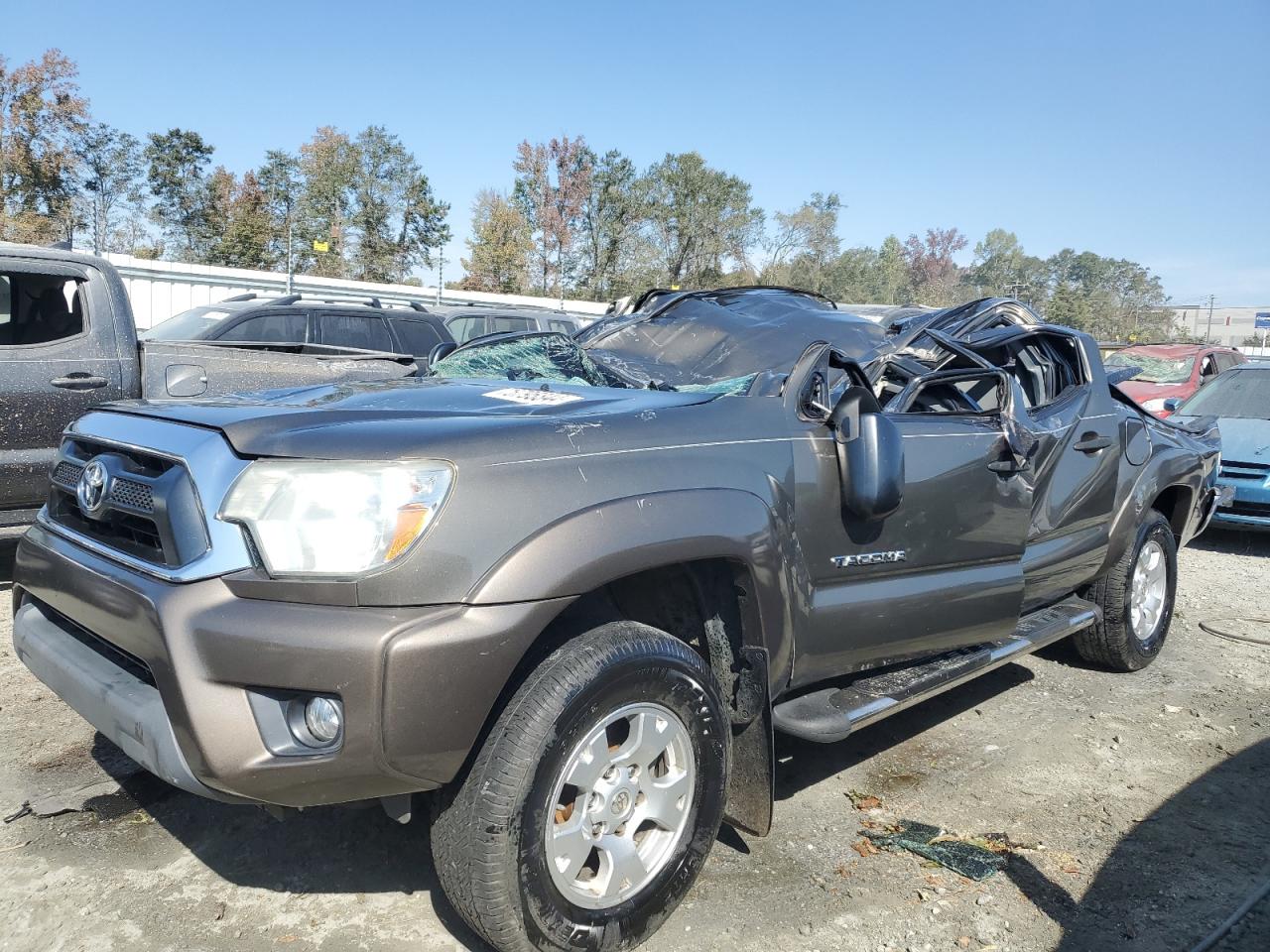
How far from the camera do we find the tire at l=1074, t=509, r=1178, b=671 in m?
A: 4.84

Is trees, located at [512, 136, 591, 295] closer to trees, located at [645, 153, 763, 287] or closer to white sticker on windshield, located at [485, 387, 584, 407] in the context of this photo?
trees, located at [645, 153, 763, 287]

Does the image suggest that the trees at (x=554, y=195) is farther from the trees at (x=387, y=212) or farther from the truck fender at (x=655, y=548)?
the truck fender at (x=655, y=548)

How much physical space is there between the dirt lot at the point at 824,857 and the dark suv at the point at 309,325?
6.15 m

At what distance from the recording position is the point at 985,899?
2848mm

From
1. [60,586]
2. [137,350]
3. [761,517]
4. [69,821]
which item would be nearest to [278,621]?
[60,586]

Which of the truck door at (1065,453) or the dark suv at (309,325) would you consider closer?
the truck door at (1065,453)

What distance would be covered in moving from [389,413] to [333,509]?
44 cm

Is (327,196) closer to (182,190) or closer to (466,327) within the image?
(182,190)

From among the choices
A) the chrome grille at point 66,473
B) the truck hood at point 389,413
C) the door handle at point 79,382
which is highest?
the truck hood at point 389,413

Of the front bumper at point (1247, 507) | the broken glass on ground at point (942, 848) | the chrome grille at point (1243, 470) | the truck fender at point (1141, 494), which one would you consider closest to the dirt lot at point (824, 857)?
the broken glass on ground at point (942, 848)

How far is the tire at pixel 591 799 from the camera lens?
215cm

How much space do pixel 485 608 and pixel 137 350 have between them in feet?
15.8

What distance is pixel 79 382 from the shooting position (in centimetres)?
555

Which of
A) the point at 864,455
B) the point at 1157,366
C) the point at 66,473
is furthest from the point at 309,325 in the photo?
the point at 1157,366
